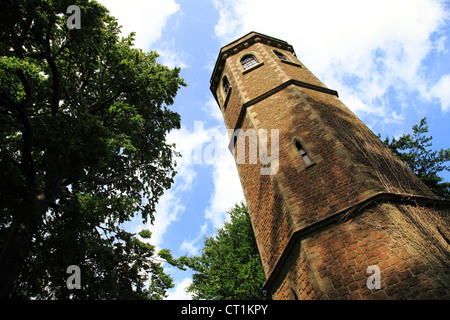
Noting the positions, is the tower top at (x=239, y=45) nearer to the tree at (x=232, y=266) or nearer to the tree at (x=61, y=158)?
the tree at (x=61, y=158)

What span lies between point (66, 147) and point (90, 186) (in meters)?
3.74

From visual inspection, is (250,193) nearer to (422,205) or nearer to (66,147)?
(422,205)

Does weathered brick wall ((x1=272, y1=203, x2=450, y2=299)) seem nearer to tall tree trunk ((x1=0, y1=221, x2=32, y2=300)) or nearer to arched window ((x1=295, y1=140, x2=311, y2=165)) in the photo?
arched window ((x1=295, y1=140, x2=311, y2=165))

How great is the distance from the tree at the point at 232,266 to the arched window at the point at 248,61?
9.16m

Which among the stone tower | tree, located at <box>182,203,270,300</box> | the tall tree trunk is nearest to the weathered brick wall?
the stone tower

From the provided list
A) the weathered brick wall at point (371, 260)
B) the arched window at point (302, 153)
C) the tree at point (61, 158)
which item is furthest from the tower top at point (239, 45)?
the weathered brick wall at point (371, 260)

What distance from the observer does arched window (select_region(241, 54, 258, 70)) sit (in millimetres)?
13039

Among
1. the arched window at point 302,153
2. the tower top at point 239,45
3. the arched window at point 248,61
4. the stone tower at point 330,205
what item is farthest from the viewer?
the tower top at point 239,45

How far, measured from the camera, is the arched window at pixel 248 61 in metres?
13.0


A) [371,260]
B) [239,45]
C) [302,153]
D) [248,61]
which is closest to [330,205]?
[371,260]

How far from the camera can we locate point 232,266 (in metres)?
14.4

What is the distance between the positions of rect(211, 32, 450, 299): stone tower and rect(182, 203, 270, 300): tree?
6291mm

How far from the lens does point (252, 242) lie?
50.9ft
